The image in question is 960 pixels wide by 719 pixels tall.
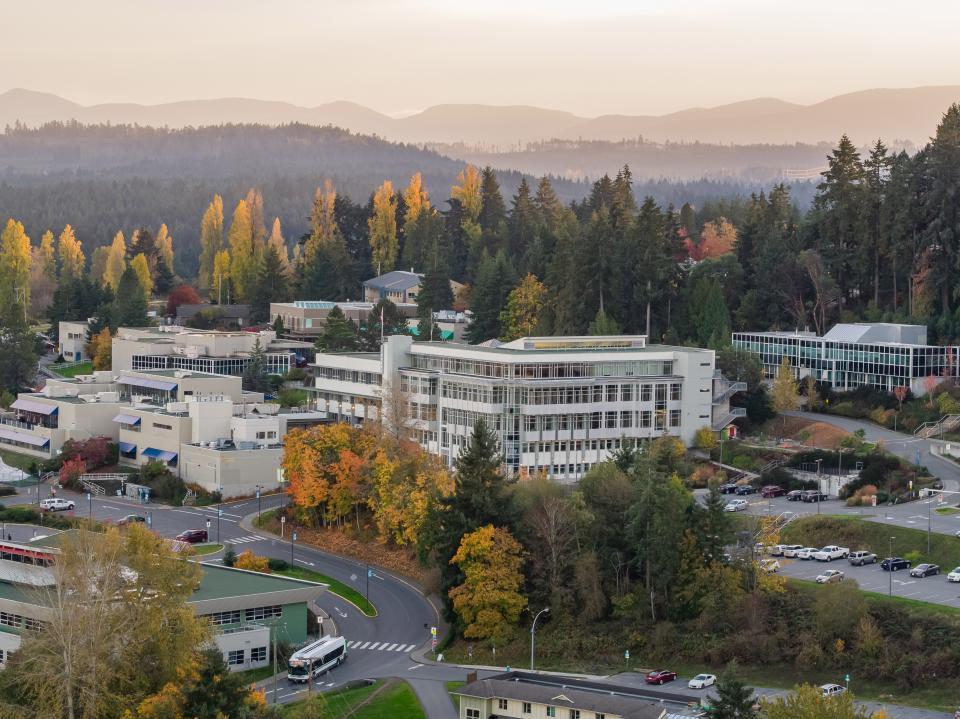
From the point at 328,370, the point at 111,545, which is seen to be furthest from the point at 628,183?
the point at 111,545

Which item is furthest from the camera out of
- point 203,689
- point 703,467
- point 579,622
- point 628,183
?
point 628,183

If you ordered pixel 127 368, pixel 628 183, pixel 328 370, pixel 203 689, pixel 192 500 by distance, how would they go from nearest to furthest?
pixel 203 689, pixel 192 500, pixel 328 370, pixel 127 368, pixel 628 183

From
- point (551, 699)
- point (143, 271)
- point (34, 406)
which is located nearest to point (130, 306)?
point (143, 271)

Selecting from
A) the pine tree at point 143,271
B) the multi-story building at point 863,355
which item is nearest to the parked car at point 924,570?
the multi-story building at point 863,355

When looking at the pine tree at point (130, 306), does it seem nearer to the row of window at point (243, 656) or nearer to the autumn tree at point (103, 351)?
the autumn tree at point (103, 351)

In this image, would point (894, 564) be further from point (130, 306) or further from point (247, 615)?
point (130, 306)

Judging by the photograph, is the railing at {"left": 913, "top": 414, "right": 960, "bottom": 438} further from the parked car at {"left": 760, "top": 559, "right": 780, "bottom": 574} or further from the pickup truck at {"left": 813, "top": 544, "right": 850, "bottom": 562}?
the parked car at {"left": 760, "top": 559, "right": 780, "bottom": 574}

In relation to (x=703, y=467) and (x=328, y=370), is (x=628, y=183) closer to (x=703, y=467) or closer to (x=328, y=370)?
(x=328, y=370)
